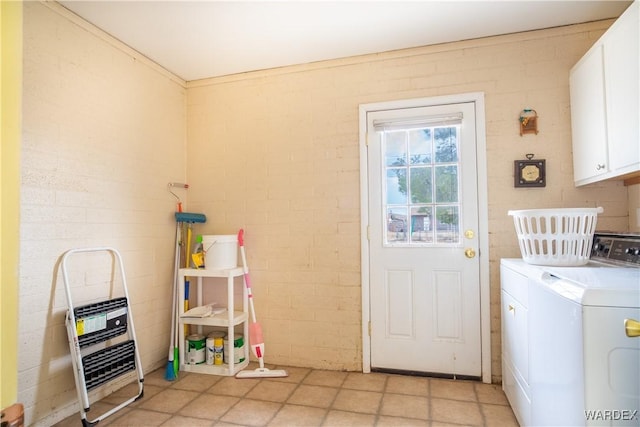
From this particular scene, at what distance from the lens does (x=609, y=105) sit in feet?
6.46

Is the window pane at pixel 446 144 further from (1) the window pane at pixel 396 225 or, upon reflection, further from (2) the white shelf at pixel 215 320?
(2) the white shelf at pixel 215 320

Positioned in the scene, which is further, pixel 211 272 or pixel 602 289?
pixel 211 272

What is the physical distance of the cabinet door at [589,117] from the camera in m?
2.06

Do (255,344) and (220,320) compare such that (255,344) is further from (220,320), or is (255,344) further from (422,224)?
(422,224)

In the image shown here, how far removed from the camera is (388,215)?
2848mm

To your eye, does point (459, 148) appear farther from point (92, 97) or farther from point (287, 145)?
point (92, 97)

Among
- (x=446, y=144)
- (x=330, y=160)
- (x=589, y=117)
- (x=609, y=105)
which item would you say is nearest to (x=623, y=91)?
(x=609, y=105)

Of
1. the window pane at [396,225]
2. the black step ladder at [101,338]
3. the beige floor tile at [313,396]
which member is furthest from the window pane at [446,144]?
the black step ladder at [101,338]

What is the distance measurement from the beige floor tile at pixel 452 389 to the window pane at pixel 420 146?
5.38 ft

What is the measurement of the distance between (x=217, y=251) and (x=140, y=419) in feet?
4.01

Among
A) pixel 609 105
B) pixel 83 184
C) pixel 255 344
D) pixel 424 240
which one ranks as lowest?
pixel 255 344

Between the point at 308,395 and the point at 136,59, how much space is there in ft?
9.33

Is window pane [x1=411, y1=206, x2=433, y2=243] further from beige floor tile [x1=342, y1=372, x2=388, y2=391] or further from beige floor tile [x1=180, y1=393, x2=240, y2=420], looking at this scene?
beige floor tile [x1=180, y1=393, x2=240, y2=420]

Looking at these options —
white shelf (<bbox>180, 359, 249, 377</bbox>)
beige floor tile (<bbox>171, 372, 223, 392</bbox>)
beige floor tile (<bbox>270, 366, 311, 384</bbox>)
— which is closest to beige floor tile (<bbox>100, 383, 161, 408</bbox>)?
beige floor tile (<bbox>171, 372, 223, 392</bbox>)
